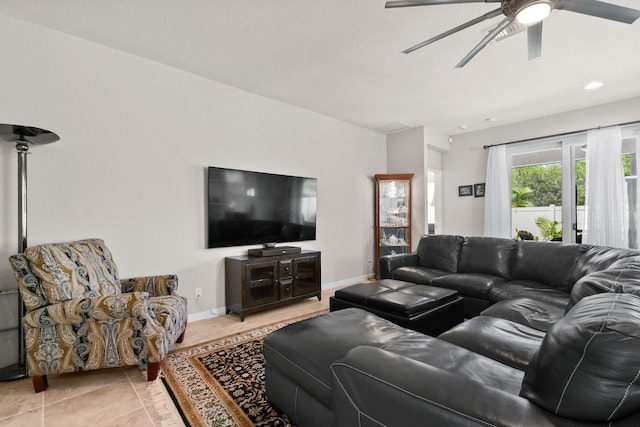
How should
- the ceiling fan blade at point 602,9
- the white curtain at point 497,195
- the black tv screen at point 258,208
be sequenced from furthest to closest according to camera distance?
the white curtain at point 497,195, the black tv screen at point 258,208, the ceiling fan blade at point 602,9

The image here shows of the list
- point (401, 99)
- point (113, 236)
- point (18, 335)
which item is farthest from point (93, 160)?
point (401, 99)

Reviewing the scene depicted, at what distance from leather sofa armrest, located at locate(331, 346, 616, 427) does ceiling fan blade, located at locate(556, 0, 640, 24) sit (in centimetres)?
196

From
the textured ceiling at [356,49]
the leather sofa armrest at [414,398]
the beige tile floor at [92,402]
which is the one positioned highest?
the textured ceiling at [356,49]

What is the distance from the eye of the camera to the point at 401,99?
404 centimetres

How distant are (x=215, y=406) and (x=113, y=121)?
2559 mm

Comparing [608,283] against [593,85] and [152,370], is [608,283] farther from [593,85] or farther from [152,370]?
[593,85]

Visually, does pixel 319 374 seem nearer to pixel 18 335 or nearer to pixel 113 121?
pixel 18 335

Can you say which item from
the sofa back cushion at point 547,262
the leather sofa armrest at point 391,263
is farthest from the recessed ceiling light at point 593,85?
the leather sofa armrest at point 391,263

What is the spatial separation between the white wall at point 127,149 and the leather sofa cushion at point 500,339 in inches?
105

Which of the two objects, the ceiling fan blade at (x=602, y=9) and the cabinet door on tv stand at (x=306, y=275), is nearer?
the ceiling fan blade at (x=602, y=9)

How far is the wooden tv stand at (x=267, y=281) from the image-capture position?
3.32 meters

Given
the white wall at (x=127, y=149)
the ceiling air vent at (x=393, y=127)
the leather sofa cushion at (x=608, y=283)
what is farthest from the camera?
the ceiling air vent at (x=393, y=127)

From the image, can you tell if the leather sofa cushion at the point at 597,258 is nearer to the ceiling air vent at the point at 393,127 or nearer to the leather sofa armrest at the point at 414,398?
the leather sofa armrest at the point at 414,398

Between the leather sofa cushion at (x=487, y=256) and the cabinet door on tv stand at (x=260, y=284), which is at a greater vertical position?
the leather sofa cushion at (x=487, y=256)
